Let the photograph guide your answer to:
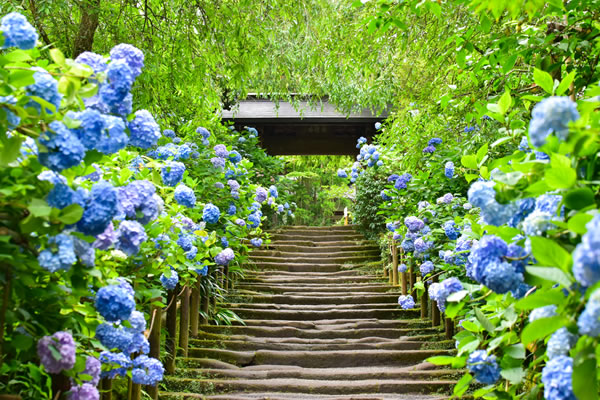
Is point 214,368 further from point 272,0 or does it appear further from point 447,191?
point 272,0

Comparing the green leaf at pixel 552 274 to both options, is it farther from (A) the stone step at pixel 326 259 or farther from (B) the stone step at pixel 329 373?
(A) the stone step at pixel 326 259

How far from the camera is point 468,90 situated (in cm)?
397

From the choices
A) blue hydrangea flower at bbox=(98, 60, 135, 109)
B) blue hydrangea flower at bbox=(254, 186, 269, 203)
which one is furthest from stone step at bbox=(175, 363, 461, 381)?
blue hydrangea flower at bbox=(98, 60, 135, 109)

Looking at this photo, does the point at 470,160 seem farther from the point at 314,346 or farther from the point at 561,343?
the point at 314,346

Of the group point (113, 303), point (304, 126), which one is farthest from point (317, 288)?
point (113, 303)

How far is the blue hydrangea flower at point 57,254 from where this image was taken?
4.56ft

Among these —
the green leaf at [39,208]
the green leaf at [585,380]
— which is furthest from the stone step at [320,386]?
the green leaf at [585,380]

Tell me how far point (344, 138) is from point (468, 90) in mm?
7683

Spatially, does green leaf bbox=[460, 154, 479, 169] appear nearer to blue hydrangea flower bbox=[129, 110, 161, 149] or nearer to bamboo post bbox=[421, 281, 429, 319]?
blue hydrangea flower bbox=[129, 110, 161, 149]

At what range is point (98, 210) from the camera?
1.43 m

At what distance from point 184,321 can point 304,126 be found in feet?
22.6

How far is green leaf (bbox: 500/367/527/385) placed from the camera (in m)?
1.60

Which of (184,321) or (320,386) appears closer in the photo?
(320,386)

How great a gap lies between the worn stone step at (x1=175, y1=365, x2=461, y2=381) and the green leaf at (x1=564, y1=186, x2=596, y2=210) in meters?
3.39
